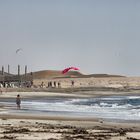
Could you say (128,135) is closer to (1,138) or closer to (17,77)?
(1,138)

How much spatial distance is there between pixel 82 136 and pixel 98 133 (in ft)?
4.59

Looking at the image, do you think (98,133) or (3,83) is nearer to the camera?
(98,133)

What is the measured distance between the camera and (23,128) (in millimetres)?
18688

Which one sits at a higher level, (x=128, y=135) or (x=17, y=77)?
(x=17, y=77)

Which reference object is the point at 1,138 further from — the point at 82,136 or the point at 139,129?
the point at 139,129

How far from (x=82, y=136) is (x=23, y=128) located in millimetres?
2840

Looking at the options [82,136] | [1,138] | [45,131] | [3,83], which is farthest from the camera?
[3,83]

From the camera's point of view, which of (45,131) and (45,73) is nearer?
(45,131)

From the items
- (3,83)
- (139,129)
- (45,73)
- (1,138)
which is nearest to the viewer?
(1,138)

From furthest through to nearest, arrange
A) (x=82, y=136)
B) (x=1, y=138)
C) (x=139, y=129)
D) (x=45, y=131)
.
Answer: (x=139, y=129), (x=45, y=131), (x=82, y=136), (x=1, y=138)

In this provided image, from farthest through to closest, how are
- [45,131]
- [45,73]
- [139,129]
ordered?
[45,73] < [139,129] < [45,131]

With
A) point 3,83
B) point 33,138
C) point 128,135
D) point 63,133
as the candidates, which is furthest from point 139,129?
point 3,83

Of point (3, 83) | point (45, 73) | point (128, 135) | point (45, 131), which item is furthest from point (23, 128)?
point (45, 73)

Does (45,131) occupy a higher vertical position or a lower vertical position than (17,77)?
lower
